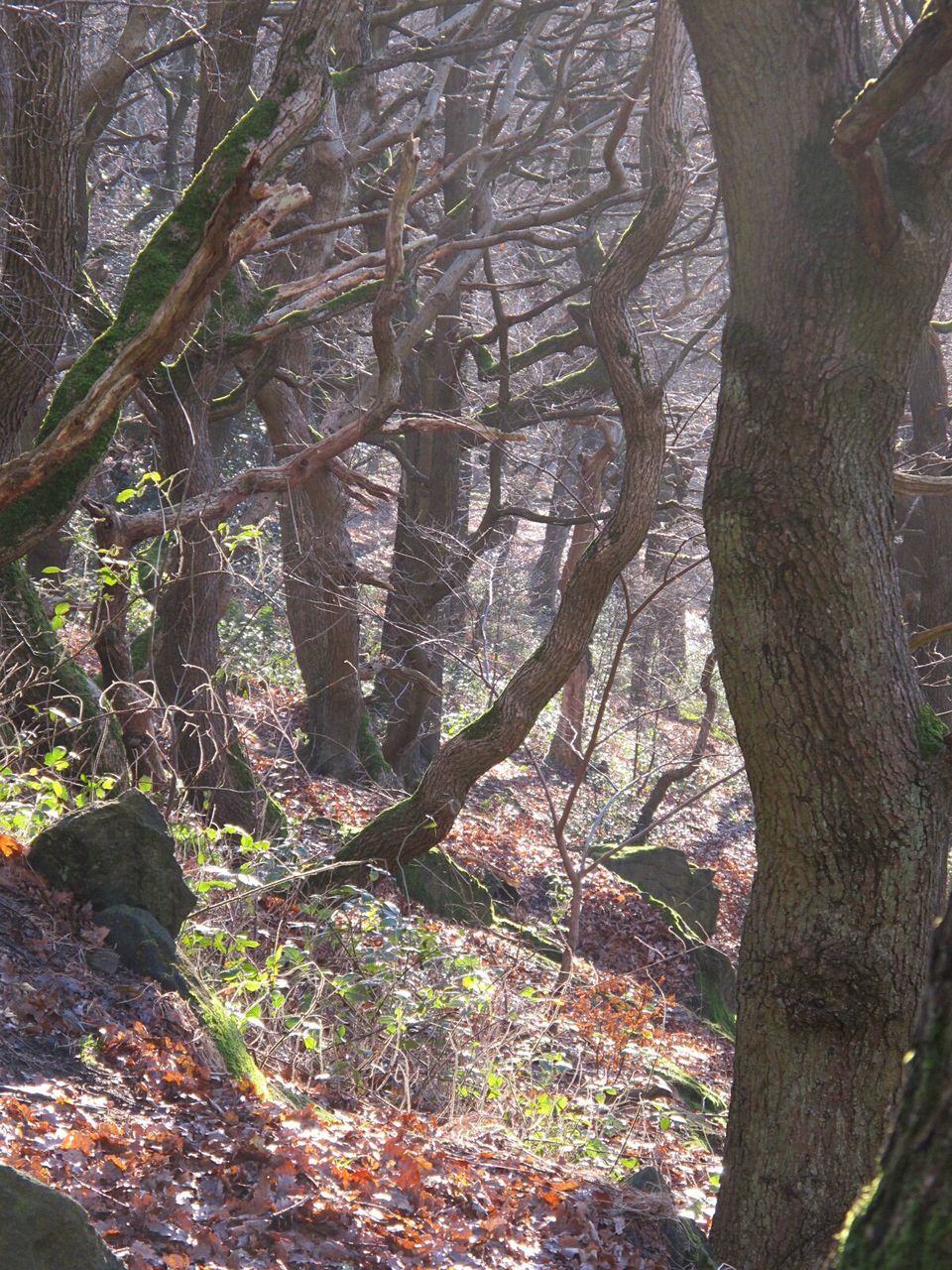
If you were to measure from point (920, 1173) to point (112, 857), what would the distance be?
4.50 meters

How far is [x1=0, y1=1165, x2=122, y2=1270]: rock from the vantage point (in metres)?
2.58

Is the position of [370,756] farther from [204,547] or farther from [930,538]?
[930,538]

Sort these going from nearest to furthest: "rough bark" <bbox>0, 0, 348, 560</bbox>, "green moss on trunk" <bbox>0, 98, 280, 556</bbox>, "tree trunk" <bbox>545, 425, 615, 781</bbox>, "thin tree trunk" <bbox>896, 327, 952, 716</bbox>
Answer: "rough bark" <bbox>0, 0, 348, 560</bbox>
"green moss on trunk" <bbox>0, 98, 280, 556</bbox>
"thin tree trunk" <bbox>896, 327, 952, 716</bbox>
"tree trunk" <bbox>545, 425, 615, 781</bbox>

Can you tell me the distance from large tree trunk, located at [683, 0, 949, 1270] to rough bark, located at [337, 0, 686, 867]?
2995 mm

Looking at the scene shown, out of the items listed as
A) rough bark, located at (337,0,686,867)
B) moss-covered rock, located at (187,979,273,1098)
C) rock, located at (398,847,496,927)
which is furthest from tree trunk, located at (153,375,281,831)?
moss-covered rock, located at (187,979,273,1098)

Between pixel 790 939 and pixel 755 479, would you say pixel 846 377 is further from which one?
pixel 790 939

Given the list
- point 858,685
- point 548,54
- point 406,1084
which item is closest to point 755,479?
point 858,685

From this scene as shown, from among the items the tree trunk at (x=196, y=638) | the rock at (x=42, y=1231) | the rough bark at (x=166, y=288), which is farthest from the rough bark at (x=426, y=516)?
the rock at (x=42, y=1231)

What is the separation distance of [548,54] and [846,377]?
1391cm

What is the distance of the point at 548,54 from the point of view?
16.5 metres

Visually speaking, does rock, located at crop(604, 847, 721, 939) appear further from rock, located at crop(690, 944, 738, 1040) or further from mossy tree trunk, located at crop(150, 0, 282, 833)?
mossy tree trunk, located at crop(150, 0, 282, 833)

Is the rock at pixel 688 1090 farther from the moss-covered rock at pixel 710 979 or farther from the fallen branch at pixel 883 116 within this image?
the fallen branch at pixel 883 116

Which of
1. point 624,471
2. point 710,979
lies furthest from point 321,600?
point 710,979

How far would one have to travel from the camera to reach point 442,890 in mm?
9695
